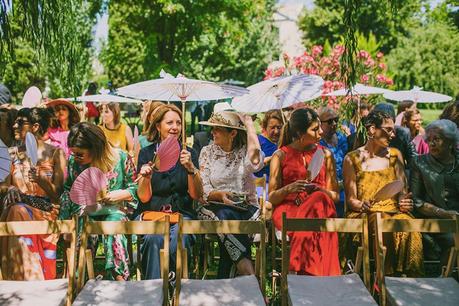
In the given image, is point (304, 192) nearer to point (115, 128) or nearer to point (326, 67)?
point (115, 128)

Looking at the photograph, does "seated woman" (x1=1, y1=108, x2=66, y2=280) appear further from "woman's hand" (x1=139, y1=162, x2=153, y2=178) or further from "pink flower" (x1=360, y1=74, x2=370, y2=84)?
"pink flower" (x1=360, y1=74, x2=370, y2=84)

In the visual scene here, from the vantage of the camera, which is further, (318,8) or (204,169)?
(318,8)

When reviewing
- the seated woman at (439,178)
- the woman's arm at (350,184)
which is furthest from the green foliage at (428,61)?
the woman's arm at (350,184)

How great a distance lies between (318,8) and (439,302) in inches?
1927

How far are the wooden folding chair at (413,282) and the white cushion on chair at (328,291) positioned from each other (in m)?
0.16

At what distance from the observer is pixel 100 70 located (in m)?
46.6

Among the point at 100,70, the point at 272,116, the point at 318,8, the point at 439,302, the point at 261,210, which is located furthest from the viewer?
the point at 318,8

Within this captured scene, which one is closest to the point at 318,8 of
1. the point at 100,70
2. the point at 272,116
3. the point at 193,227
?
the point at 100,70

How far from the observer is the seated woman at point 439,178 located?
5762 millimetres

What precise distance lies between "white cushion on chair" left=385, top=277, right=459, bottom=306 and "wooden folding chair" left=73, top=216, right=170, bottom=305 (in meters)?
1.55

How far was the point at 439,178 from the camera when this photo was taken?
579 centimetres

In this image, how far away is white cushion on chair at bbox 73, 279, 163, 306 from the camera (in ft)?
13.8

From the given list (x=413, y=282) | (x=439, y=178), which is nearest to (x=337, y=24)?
(x=439, y=178)

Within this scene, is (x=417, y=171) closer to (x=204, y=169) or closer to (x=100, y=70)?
(x=204, y=169)
